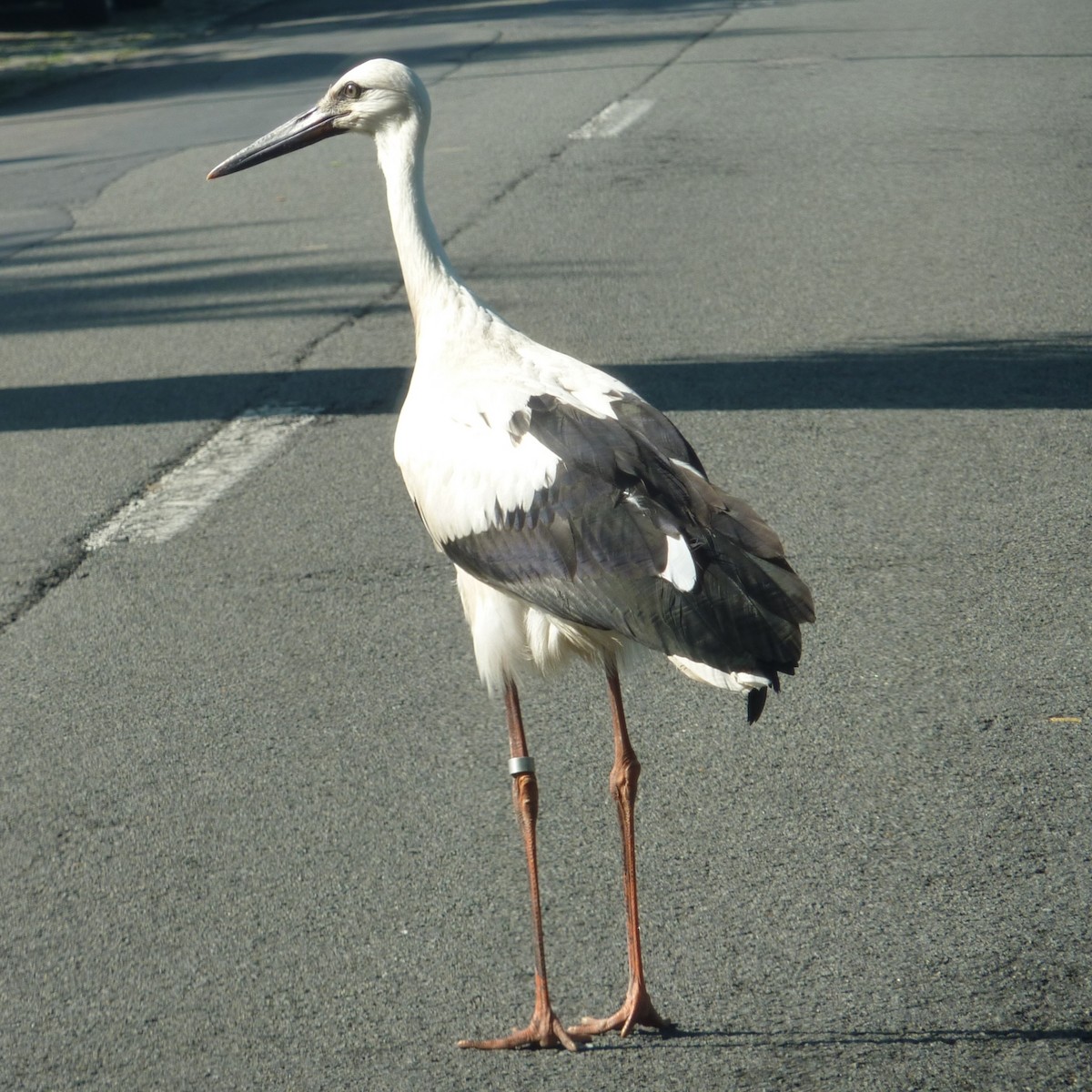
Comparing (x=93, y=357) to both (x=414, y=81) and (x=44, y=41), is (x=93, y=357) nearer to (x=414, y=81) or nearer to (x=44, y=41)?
(x=414, y=81)

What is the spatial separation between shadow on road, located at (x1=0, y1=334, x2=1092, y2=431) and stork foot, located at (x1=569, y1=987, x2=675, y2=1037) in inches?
139

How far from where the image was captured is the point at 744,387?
6.42 m

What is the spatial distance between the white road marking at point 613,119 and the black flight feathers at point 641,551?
28.3 feet

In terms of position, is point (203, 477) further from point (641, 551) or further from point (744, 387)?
point (641, 551)

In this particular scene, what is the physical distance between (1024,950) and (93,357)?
5.35m

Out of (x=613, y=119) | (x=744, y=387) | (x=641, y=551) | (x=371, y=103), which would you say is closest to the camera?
(x=641, y=551)

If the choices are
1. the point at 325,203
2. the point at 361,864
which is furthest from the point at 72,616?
the point at 325,203

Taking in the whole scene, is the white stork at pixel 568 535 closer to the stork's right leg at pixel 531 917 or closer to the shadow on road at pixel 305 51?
the stork's right leg at pixel 531 917

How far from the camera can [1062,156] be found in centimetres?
1020

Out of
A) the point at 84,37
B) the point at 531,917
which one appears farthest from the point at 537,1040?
the point at 84,37

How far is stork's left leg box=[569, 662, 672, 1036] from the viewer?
2965 mm

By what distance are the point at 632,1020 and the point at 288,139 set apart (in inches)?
95.9

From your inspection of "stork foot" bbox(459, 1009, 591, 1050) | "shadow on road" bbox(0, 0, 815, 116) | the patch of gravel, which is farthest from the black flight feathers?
the patch of gravel

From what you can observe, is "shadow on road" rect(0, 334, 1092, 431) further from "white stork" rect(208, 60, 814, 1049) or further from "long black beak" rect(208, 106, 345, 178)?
"white stork" rect(208, 60, 814, 1049)
